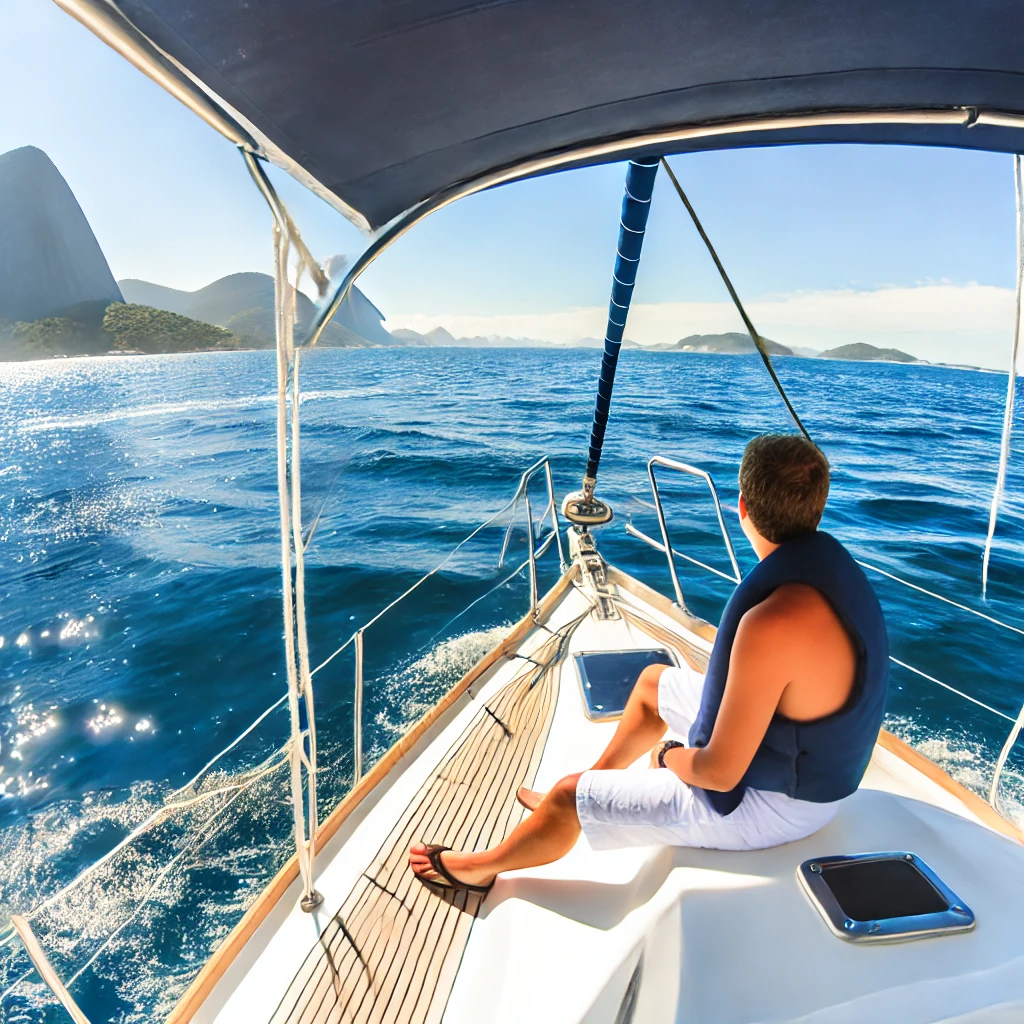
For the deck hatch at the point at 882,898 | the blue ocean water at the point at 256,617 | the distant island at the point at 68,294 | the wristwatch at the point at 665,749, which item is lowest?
the blue ocean water at the point at 256,617

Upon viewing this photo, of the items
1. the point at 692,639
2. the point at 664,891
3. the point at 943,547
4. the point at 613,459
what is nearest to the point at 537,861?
the point at 664,891

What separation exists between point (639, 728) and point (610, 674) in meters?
0.61

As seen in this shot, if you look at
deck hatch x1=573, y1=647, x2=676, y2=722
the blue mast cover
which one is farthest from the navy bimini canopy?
deck hatch x1=573, y1=647, x2=676, y2=722

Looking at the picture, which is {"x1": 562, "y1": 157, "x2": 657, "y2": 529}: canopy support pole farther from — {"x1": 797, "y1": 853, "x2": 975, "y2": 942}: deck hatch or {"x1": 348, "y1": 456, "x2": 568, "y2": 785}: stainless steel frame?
{"x1": 797, "y1": 853, "x2": 975, "y2": 942}: deck hatch

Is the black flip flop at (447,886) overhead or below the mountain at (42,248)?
below

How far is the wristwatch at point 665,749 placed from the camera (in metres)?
1.08

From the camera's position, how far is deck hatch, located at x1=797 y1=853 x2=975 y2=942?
0.85 metres

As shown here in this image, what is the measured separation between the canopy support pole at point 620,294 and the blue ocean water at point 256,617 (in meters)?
0.60

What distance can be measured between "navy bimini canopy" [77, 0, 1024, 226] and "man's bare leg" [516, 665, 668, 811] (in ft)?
3.55

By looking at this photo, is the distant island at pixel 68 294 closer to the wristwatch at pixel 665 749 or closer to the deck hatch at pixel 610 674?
the deck hatch at pixel 610 674

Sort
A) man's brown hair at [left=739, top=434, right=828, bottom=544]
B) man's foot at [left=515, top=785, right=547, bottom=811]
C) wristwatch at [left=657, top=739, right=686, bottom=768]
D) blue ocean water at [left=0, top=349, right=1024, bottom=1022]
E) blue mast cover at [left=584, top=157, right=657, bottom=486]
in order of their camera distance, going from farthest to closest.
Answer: blue ocean water at [left=0, top=349, right=1024, bottom=1022]
blue mast cover at [left=584, top=157, right=657, bottom=486]
man's foot at [left=515, top=785, right=547, bottom=811]
wristwatch at [left=657, top=739, right=686, bottom=768]
man's brown hair at [left=739, top=434, right=828, bottom=544]

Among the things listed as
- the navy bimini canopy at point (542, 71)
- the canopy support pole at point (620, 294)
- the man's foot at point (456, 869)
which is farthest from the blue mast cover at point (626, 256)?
the man's foot at point (456, 869)

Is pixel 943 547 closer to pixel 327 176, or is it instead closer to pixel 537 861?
pixel 537 861

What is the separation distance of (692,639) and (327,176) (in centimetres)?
191
